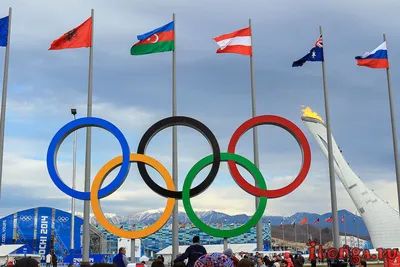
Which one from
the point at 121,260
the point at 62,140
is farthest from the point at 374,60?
the point at 121,260

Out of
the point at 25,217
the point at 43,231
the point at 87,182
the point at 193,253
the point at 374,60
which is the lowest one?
the point at 43,231

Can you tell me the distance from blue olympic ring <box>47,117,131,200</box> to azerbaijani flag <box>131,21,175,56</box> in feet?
14.7

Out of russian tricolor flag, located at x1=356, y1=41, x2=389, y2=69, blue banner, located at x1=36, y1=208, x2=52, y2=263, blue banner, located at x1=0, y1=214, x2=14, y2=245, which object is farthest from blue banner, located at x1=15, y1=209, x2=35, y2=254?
russian tricolor flag, located at x1=356, y1=41, x2=389, y2=69

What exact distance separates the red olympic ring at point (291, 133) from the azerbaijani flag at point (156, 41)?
595cm

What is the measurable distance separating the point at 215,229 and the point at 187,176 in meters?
2.28

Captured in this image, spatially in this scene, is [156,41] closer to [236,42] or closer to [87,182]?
[236,42]

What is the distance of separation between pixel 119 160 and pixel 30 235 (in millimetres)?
44529

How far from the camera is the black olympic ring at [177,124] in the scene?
2066 centimetres

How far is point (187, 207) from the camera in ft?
67.8

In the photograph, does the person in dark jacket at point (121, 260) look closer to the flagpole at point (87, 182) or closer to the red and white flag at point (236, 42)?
the flagpole at point (87, 182)

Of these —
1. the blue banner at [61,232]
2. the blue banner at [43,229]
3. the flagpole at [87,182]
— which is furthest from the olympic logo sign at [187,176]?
the blue banner at [61,232]

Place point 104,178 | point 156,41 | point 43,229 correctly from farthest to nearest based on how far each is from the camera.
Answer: point 43,229 → point 156,41 → point 104,178

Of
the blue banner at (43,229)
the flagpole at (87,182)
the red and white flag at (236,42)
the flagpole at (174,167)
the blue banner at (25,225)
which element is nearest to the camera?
the flagpole at (87,182)

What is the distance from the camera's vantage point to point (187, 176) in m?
20.7
